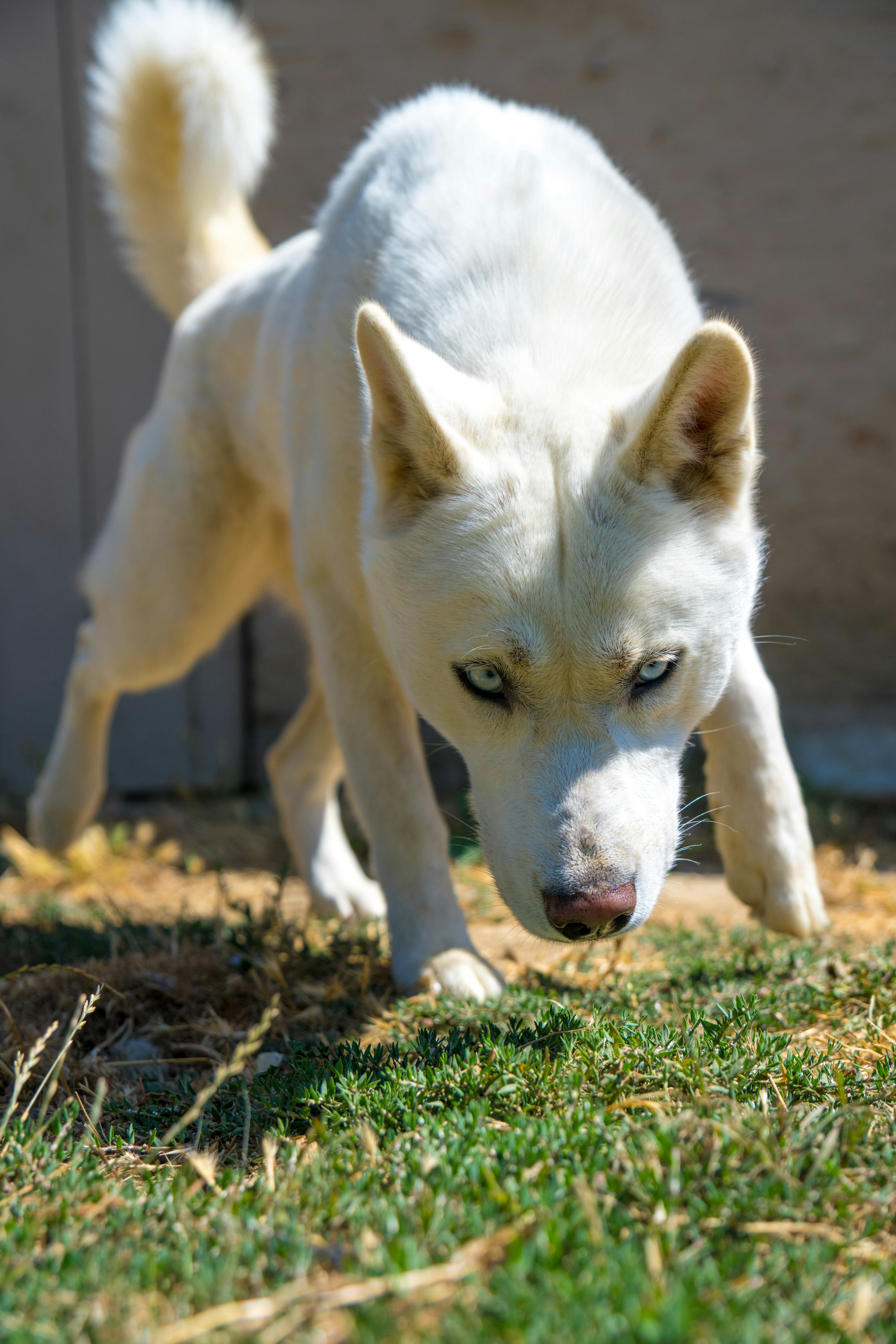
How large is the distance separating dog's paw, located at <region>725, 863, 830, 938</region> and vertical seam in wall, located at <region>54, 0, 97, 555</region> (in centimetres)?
392

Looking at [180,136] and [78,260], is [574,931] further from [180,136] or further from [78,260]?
[78,260]

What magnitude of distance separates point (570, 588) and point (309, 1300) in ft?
3.74

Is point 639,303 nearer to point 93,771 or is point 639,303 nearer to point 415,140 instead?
point 415,140

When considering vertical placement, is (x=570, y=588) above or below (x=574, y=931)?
above

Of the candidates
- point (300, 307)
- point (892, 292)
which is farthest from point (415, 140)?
point (892, 292)

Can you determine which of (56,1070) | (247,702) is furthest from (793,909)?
(247,702)

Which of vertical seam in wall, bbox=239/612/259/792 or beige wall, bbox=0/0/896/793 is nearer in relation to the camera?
beige wall, bbox=0/0/896/793

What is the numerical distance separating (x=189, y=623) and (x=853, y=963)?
7.54 ft

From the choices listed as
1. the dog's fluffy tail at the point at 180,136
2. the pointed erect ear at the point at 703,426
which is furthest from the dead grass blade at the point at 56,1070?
the dog's fluffy tail at the point at 180,136

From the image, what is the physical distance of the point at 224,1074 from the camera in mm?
1570

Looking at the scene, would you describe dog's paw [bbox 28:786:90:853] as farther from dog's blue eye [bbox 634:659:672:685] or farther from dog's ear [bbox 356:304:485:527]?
dog's blue eye [bbox 634:659:672:685]

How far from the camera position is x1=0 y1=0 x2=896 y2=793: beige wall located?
497 centimetres

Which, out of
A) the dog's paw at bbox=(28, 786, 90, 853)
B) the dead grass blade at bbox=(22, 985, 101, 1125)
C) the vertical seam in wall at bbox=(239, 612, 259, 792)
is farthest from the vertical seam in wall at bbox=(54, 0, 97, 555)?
the dead grass blade at bbox=(22, 985, 101, 1125)

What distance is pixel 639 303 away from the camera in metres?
2.50
